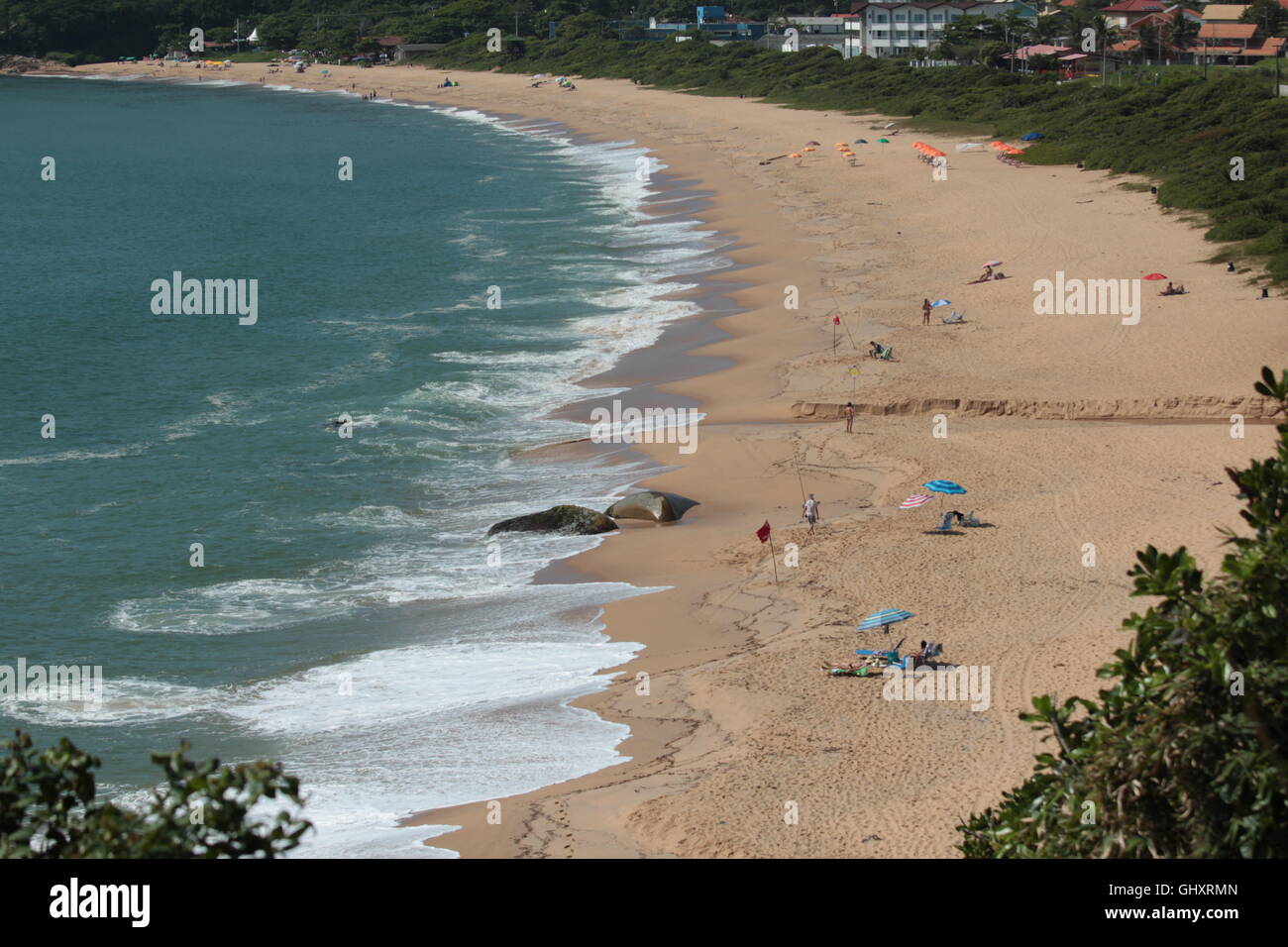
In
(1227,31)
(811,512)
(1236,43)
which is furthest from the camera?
(1227,31)

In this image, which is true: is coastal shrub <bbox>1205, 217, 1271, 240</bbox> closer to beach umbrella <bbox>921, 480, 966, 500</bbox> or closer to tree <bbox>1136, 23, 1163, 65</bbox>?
beach umbrella <bbox>921, 480, 966, 500</bbox>

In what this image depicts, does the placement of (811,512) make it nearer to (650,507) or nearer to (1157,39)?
(650,507)

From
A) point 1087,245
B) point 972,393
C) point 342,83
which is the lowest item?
point 972,393

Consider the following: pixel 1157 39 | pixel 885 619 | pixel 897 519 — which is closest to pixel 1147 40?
pixel 1157 39

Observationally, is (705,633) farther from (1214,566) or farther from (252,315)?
(252,315)

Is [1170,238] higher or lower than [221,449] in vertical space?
higher
